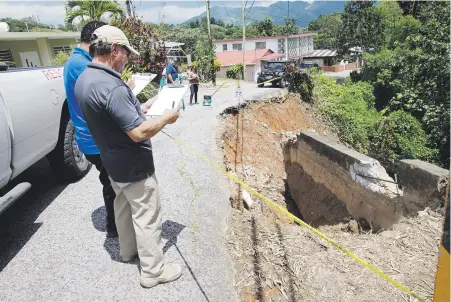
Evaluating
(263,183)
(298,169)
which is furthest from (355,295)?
(298,169)

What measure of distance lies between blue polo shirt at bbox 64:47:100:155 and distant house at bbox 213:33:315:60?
41.2 meters

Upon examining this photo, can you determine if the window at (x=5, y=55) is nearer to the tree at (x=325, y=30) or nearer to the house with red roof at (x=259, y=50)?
the house with red roof at (x=259, y=50)

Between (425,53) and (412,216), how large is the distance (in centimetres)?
1180

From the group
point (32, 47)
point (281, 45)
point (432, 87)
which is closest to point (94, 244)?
point (432, 87)

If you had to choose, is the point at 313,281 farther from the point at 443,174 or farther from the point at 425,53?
the point at 425,53

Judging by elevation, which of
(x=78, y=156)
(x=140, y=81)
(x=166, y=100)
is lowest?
(x=78, y=156)

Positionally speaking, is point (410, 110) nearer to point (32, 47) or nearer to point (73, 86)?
point (73, 86)

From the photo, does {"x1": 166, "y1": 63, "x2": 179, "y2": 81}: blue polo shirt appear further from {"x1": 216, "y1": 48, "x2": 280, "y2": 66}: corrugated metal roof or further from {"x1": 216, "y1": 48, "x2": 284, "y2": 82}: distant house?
{"x1": 216, "y1": 48, "x2": 280, "y2": 66}: corrugated metal roof

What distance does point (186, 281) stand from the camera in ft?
9.82

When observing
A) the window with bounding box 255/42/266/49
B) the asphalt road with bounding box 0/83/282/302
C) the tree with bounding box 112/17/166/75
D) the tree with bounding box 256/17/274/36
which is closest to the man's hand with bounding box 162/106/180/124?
the asphalt road with bounding box 0/83/282/302

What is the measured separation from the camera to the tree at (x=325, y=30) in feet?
193

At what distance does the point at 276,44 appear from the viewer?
1810 inches

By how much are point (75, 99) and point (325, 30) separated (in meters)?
72.6

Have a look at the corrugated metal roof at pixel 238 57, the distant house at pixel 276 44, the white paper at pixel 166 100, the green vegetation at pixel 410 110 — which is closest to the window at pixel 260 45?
the distant house at pixel 276 44
